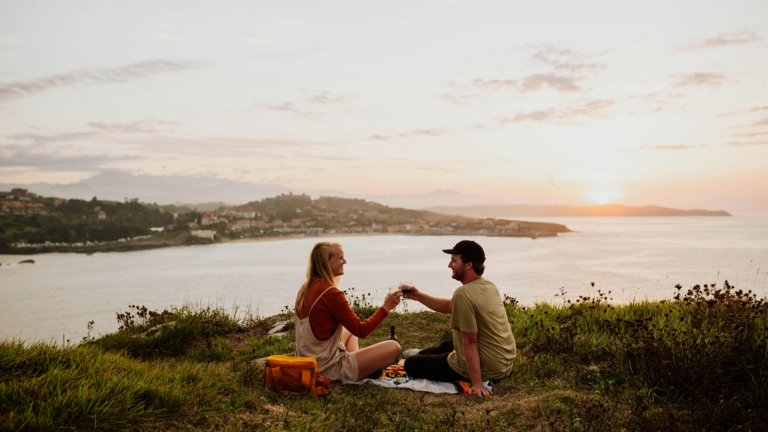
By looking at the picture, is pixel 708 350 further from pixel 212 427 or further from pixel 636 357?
pixel 212 427

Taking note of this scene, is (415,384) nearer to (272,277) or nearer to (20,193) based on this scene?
(272,277)

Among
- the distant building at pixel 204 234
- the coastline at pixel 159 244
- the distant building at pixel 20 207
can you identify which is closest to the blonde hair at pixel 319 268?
the coastline at pixel 159 244

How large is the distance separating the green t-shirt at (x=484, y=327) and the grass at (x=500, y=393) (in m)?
0.29

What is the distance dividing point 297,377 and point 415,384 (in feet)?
4.02

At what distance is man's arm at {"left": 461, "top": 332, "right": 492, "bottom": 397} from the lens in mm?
3725

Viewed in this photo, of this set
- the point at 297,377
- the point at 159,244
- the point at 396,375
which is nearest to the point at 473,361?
the point at 396,375

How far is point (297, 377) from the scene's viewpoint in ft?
12.3

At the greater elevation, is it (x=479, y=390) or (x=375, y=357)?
(x=375, y=357)

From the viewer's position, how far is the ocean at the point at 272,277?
31203 millimetres

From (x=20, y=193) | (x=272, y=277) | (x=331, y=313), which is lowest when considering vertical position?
(x=272, y=277)

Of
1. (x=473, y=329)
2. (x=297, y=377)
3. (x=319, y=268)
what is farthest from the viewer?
(x=319, y=268)

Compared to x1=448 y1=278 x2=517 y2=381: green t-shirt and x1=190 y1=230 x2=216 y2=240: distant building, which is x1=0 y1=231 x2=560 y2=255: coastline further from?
x1=448 y1=278 x2=517 y2=381: green t-shirt

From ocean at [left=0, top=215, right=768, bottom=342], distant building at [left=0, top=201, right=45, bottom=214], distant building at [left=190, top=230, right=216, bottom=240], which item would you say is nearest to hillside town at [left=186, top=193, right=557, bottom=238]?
distant building at [left=190, top=230, right=216, bottom=240]

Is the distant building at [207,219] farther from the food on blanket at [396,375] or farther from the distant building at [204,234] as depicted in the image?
the food on blanket at [396,375]
